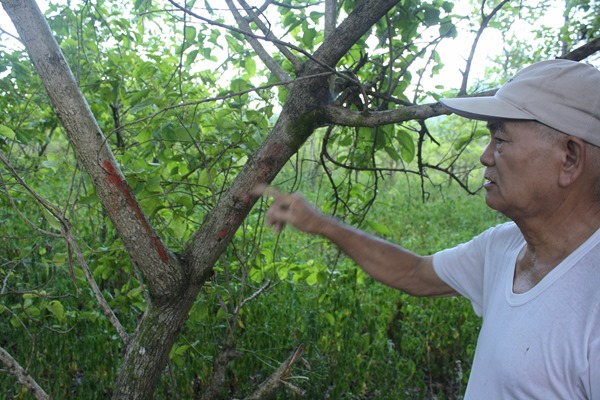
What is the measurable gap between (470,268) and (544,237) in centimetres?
27

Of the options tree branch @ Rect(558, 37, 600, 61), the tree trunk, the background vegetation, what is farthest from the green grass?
tree branch @ Rect(558, 37, 600, 61)

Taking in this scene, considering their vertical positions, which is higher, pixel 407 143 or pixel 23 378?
pixel 407 143

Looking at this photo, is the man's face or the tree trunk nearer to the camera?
the man's face

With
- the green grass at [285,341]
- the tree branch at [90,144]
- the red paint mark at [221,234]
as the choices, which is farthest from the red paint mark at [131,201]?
the green grass at [285,341]

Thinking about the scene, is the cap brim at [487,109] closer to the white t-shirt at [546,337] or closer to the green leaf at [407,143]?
the white t-shirt at [546,337]

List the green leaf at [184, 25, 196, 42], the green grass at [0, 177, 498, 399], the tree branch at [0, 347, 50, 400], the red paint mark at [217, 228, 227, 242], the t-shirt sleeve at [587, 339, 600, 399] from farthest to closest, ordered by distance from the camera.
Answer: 1. the green grass at [0, 177, 498, 399]
2. the green leaf at [184, 25, 196, 42]
3. the tree branch at [0, 347, 50, 400]
4. the red paint mark at [217, 228, 227, 242]
5. the t-shirt sleeve at [587, 339, 600, 399]

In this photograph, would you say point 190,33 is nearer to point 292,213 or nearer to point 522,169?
point 292,213

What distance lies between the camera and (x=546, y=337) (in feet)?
3.31

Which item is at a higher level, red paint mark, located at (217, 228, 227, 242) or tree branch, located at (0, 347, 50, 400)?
red paint mark, located at (217, 228, 227, 242)

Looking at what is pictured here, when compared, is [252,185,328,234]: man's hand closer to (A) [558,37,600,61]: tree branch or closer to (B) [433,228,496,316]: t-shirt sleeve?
(B) [433,228,496,316]: t-shirt sleeve

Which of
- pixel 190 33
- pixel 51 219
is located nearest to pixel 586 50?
pixel 190 33

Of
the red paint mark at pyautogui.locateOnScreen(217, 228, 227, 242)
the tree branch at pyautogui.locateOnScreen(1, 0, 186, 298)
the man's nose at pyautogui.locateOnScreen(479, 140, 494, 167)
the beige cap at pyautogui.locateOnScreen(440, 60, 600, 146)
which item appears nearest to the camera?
the beige cap at pyautogui.locateOnScreen(440, 60, 600, 146)

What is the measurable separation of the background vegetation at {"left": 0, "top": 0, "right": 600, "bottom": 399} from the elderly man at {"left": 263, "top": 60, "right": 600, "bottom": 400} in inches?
18.2

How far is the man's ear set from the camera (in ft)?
3.54
